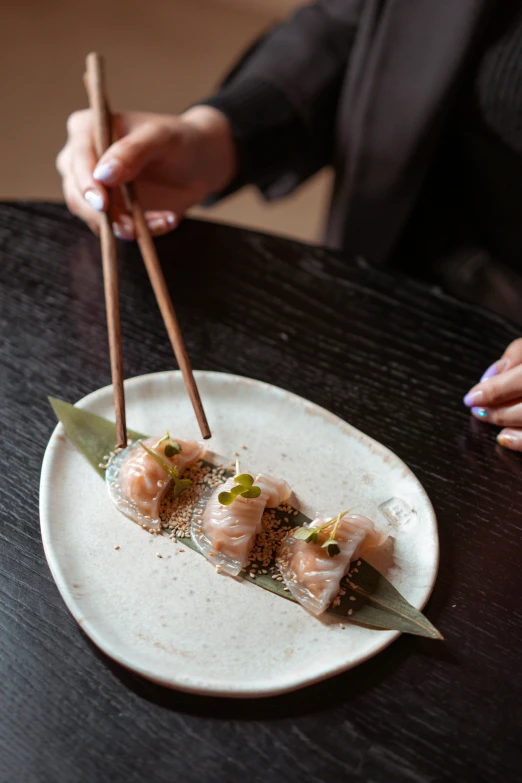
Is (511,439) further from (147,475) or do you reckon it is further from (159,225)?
(159,225)

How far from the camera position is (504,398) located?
1.18 metres

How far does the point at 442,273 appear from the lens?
1800 millimetres

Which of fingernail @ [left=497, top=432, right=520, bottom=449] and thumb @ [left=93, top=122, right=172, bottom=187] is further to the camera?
thumb @ [left=93, top=122, right=172, bottom=187]

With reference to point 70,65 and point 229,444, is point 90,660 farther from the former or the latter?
point 70,65

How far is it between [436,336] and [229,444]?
50 cm

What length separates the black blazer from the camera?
1573mm

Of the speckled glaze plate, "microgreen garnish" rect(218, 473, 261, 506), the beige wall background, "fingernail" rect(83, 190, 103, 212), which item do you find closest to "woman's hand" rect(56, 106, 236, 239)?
"fingernail" rect(83, 190, 103, 212)

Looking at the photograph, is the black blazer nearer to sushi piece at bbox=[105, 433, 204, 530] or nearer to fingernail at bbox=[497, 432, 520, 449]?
fingernail at bbox=[497, 432, 520, 449]

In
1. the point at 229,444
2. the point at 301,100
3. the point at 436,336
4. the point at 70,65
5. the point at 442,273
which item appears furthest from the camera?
the point at 70,65

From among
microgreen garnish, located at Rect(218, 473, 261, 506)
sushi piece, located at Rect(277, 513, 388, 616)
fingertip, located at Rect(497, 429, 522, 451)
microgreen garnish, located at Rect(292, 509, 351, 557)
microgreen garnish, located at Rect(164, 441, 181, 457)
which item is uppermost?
microgreen garnish, located at Rect(164, 441, 181, 457)

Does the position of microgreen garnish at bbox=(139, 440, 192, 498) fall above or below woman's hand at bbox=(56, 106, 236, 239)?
below

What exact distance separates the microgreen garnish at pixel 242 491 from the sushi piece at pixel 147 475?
0.27 feet

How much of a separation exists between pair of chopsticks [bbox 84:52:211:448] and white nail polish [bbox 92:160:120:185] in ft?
0.19

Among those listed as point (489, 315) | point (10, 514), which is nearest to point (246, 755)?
point (10, 514)
